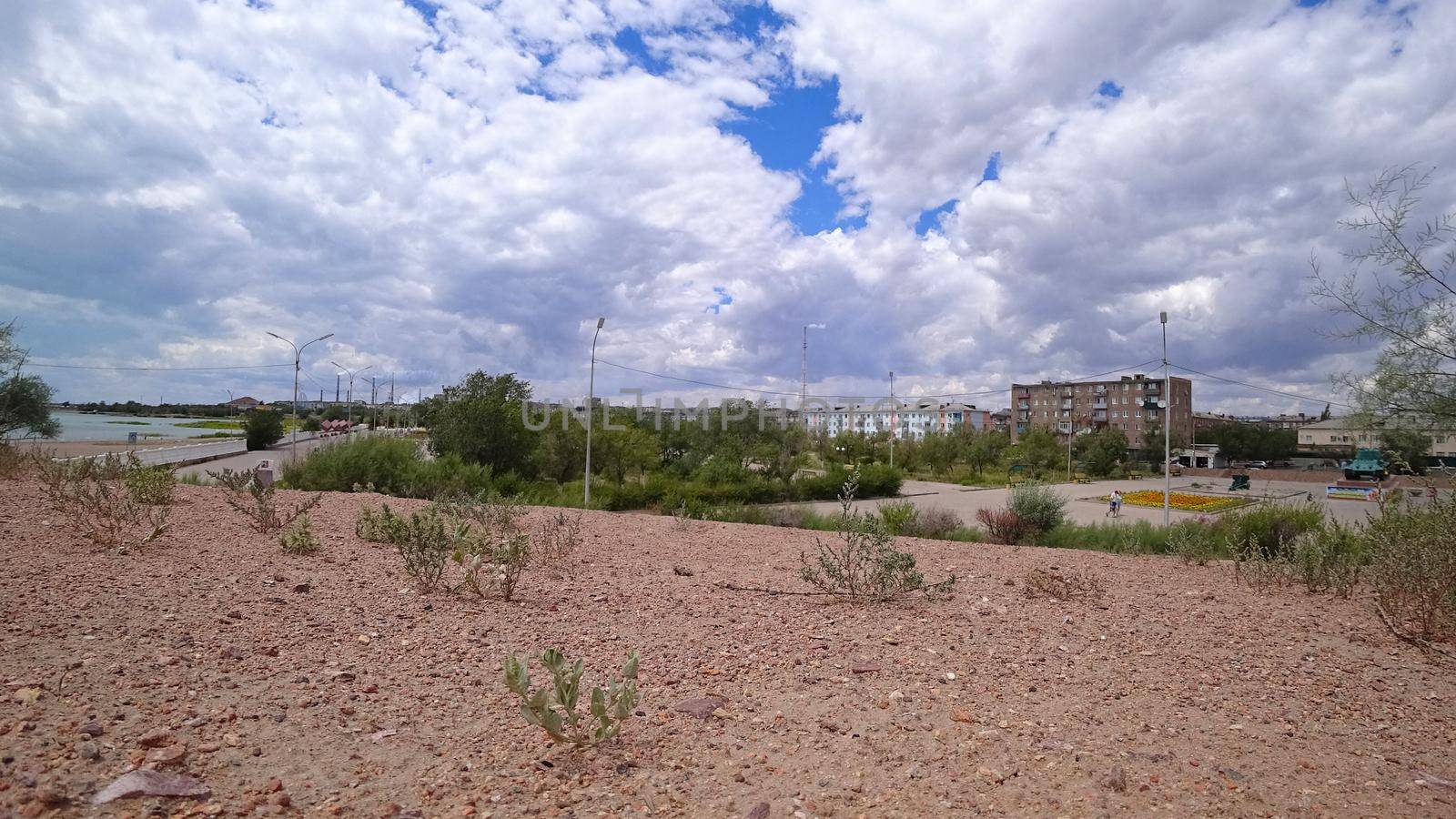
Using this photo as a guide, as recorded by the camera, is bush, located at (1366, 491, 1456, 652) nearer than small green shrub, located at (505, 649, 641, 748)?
No

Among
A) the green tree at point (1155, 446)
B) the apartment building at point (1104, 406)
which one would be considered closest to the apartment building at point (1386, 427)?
the green tree at point (1155, 446)

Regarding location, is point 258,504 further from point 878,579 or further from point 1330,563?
point 1330,563

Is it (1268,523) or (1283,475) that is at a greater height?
(1268,523)

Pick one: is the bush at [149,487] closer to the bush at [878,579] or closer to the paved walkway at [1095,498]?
the bush at [878,579]

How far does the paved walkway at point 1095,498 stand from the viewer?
29297 millimetres

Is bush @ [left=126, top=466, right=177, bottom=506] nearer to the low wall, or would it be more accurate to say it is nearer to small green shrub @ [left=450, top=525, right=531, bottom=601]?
small green shrub @ [left=450, top=525, right=531, bottom=601]

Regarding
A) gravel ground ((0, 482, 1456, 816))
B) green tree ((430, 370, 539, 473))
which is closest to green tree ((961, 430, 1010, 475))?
green tree ((430, 370, 539, 473))

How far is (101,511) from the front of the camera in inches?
280

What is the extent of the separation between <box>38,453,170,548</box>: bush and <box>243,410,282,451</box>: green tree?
155 feet

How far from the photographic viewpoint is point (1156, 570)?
9.32 metres

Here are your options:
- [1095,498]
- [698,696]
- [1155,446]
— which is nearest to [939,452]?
[1095,498]

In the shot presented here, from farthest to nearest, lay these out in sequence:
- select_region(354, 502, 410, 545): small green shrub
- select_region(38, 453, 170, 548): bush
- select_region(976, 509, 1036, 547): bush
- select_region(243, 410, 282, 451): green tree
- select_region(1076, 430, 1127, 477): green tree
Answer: select_region(1076, 430, 1127, 477): green tree
select_region(243, 410, 282, 451): green tree
select_region(976, 509, 1036, 547): bush
select_region(354, 502, 410, 545): small green shrub
select_region(38, 453, 170, 548): bush

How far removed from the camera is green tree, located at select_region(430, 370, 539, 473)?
30344mm

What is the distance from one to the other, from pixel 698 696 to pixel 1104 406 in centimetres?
10909
